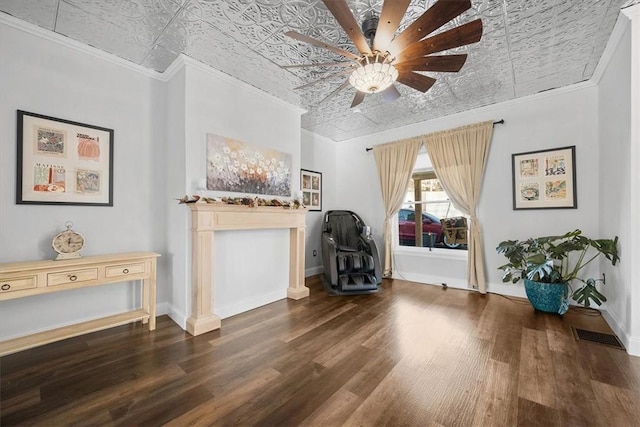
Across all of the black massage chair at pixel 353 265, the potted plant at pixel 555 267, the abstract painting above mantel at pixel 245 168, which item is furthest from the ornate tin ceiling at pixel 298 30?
the black massage chair at pixel 353 265

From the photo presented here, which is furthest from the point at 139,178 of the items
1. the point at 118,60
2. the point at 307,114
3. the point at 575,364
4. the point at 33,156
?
the point at 575,364

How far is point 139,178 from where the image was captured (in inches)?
110

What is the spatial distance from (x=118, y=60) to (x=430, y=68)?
3.06m

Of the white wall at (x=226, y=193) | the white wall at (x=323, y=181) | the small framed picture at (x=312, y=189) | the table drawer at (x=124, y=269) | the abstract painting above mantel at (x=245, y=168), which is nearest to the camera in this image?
the table drawer at (x=124, y=269)

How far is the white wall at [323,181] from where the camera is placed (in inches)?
187

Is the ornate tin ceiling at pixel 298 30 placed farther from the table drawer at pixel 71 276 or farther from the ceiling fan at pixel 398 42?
the table drawer at pixel 71 276

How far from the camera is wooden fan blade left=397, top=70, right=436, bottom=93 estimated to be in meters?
2.06

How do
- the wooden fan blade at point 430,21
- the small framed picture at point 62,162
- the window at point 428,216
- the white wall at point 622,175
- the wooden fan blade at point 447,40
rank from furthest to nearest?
the window at point 428,216, the small framed picture at point 62,162, the white wall at point 622,175, the wooden fan blade at point 447,40, the wooden fan blade at point 430,21

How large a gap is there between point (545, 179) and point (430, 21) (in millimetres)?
2975

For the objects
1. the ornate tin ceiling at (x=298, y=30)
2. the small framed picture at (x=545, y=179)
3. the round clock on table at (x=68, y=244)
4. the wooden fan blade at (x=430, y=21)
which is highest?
the ornate tin ceiling at (x=298, y=30)

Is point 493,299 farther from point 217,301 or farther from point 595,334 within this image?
point 217,301

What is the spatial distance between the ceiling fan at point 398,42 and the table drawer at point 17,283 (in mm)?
2635

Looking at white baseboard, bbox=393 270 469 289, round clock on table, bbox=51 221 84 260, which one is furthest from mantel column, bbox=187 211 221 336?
white baseboard, bbox=393 270 469 289

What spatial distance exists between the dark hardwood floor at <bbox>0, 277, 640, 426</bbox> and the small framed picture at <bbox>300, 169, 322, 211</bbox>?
239 centimetres
